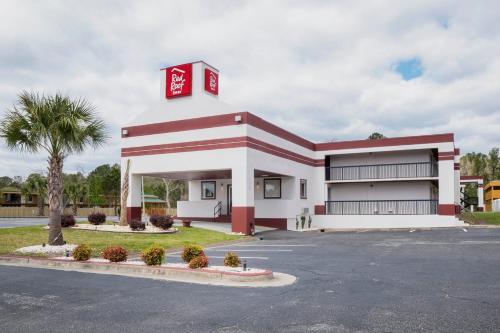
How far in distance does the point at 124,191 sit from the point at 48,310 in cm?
1895

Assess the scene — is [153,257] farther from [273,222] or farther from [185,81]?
[273,222]

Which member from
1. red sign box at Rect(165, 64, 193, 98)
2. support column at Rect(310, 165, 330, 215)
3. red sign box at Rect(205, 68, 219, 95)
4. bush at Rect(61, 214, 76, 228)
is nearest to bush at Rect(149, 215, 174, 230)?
bush at Rect(61, 214, 76, 228)

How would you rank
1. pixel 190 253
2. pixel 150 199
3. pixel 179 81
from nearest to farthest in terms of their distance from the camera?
pixel 190 253, pixel 179 81, pixel 150 199

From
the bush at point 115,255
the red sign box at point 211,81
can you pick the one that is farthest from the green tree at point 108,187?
the bush at point 115,255

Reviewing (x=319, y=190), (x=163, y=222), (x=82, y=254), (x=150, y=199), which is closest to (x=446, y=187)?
(x=319, y=190)

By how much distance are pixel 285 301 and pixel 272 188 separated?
80.9 feet

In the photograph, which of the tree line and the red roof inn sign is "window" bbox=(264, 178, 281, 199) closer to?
the red roof inn sign

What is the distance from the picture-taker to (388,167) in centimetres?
3566

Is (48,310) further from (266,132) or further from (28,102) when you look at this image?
(266,132)

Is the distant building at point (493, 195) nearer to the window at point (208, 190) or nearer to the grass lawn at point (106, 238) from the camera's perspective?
the window at point (208, 190)

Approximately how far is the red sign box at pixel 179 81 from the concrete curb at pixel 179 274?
16437mm

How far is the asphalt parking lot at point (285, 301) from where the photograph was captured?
7023mm

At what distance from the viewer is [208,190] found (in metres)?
37.0

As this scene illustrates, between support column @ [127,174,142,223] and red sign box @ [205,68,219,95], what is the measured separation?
7580 millimetres
